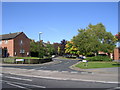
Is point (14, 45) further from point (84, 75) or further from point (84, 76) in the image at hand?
point (84, 76)

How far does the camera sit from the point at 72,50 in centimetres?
6875

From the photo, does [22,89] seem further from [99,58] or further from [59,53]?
[59,53]

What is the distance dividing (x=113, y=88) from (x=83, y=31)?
4084cm

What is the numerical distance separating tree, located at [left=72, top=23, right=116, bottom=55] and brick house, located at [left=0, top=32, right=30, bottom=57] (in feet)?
52.8

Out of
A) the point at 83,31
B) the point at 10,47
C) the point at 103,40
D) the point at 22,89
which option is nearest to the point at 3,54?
the point at 10,47

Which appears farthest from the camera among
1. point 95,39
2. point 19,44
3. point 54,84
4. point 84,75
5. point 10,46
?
point 19,44

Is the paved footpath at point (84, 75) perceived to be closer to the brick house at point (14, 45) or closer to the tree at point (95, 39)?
the tree at point (95, 39)

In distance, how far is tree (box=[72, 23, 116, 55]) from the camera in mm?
45569

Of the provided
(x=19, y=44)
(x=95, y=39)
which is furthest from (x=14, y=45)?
(x=95, y=39)

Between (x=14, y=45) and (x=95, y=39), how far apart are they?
22.6 metres

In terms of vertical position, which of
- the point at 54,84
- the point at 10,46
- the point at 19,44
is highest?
the point at 19,44

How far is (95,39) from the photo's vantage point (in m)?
45.7

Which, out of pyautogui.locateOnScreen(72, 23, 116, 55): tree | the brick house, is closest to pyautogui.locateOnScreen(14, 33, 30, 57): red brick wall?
the brick house

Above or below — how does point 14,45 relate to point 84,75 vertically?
above
